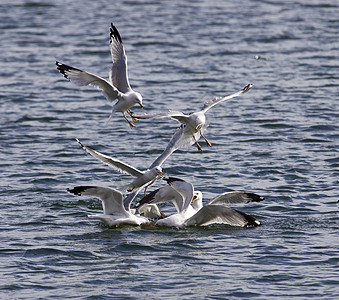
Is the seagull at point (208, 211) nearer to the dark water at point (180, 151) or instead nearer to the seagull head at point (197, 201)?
the seagull head at point (197, 201)

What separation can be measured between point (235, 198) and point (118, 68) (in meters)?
2.92

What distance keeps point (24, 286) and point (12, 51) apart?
16.7 metres

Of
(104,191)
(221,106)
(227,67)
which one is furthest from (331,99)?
(104,191)

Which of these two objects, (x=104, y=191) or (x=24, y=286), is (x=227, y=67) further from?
(x=24, y=286)

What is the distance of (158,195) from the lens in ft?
38.7

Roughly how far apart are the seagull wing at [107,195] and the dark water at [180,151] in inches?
11.5

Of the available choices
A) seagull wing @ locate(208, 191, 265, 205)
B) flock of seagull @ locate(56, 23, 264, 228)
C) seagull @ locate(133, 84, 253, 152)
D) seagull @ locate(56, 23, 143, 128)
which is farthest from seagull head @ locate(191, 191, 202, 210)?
seagull @ locate(56, 23, 143, 128)

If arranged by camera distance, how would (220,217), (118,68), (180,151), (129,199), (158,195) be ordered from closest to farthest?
(220,217)
(129,199)
(158,195)
(118,68)
(180,151)

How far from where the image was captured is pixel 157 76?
21.6 meters

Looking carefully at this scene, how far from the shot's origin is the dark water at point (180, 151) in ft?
31.7

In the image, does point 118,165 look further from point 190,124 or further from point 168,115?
point 190,124

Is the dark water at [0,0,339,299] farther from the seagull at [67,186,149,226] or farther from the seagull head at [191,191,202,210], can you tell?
the seagull head at [191,191,202,210]

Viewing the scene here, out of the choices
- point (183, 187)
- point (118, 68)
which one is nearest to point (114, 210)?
point (183, 187)

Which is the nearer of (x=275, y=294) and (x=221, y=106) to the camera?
(x=275, y=294)
